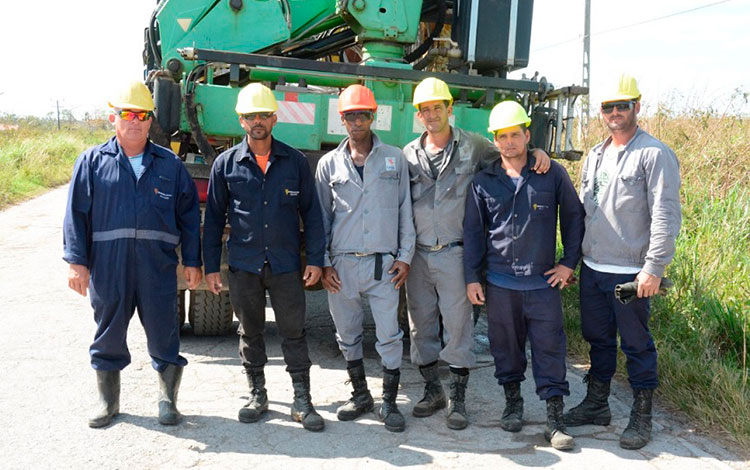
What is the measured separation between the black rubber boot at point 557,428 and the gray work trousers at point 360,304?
868mm

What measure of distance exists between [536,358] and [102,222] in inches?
95.3

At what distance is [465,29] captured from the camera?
18.1 feet

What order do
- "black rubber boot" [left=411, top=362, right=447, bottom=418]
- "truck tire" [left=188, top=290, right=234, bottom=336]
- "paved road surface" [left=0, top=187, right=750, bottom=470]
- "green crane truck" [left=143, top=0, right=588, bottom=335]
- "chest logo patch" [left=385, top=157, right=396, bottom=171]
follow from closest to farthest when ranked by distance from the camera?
"paved road surface" [left=0, top=187, right=750, bottom=470] < "chest logo patch" [left=385, top=157, right=396, bottom=171] < "black rubber boot" [left=411, top=362, right=447, bottom=418] < "green crane truck" [left=143, top=0, right=588, bottom=335] < "truck tire" [left=188, top=290, right=234, bottom=336]

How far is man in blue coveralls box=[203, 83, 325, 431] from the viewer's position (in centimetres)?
365

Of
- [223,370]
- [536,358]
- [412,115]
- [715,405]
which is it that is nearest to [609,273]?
[536,358]

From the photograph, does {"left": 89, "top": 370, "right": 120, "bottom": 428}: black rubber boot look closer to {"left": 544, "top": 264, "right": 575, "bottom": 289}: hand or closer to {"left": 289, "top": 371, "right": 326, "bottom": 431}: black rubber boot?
{"left": 289, "top": 371, "right": 326, "bottom": 431}: black rubber boot

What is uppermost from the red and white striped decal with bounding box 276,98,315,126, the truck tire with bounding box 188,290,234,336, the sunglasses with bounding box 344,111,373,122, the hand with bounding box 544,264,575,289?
the red and white striped decal with bounding box 276,98,315,126

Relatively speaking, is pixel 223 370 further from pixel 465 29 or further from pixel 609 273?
pixel 465 29

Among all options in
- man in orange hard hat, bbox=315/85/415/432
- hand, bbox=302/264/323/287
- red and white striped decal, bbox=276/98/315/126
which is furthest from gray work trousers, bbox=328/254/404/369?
red and white striped decal, bbox=276/98/315/126

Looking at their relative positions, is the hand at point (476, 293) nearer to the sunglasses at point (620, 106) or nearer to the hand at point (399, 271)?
the hand at point (399, 271)

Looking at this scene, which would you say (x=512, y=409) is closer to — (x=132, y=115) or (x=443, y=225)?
(x=443, y=225)

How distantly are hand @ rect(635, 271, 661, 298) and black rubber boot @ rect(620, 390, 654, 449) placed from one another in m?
0.56

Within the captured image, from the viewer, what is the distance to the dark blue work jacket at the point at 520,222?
142 inches

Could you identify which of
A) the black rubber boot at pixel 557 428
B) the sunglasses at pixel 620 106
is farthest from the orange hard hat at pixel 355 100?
the black rubber boot at pixel 557 428
